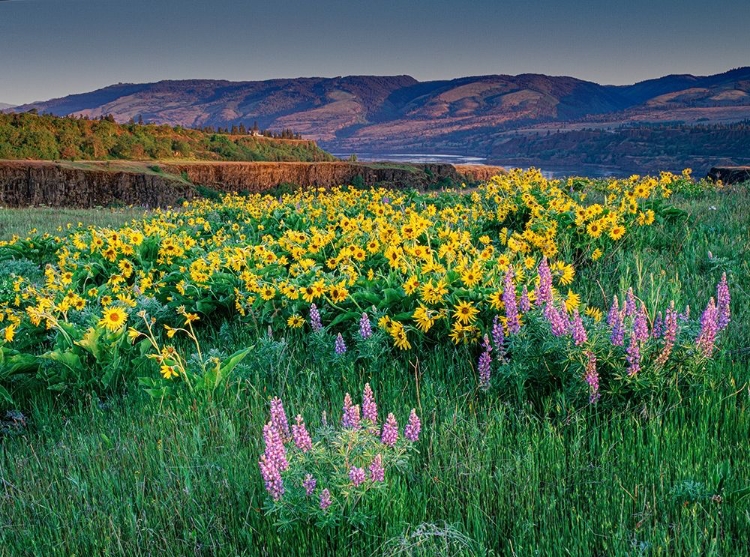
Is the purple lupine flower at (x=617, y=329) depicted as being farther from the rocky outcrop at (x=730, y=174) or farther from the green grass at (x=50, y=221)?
the rocky outcrop at (x=730, y=174)

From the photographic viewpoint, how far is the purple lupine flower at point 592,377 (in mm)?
2625

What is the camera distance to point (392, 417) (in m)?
2.04

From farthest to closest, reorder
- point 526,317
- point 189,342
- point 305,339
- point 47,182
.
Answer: point 47,182 < point 189,342 < point 305,339 < point 526,317

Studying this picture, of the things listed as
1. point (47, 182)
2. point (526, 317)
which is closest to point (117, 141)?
point (47, 182)

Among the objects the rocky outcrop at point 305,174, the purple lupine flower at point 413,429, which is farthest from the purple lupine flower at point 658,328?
the rocky outcrop at point 305,174

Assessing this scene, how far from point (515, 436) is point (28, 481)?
2.13 meters

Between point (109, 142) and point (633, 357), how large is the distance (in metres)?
33.8

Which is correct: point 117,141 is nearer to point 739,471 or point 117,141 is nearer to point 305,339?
point 305,339

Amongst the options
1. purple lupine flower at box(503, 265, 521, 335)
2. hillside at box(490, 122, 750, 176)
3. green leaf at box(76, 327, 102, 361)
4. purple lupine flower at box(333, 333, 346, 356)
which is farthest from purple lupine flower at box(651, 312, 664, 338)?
hillside at box(490, 122, 750, 176)

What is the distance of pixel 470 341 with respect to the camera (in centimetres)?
356

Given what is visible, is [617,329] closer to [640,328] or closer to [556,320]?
[640,328]

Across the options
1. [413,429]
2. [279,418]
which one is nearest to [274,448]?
[279,418]

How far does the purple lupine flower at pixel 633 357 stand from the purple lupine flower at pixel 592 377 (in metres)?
0.15

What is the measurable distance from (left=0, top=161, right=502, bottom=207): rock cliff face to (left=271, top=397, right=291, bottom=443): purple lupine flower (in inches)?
855
